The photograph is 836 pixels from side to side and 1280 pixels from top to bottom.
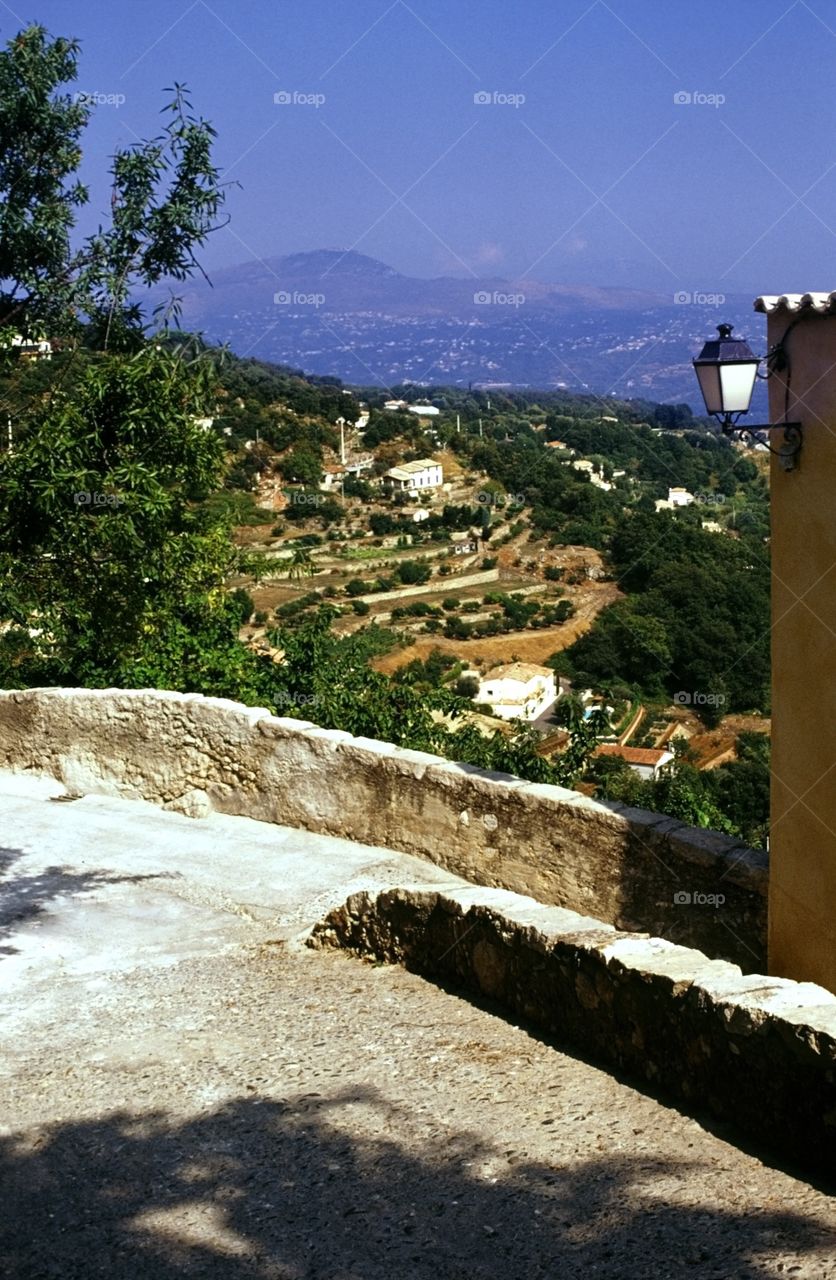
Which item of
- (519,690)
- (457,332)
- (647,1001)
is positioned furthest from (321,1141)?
(457,332)

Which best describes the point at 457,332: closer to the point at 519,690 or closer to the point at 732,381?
the point at 519,690

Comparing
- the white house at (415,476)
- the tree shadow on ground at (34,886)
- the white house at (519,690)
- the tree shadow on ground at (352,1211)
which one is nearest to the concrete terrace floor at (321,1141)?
the tree shadow on ground at (352,1211)

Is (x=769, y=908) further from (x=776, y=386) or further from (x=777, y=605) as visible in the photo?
(x=776, y=386)

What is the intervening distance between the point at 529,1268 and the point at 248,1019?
224 cm

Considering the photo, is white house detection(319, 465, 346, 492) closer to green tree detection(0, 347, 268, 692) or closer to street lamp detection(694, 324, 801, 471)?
green tree detection(0, 347, 268, 692)

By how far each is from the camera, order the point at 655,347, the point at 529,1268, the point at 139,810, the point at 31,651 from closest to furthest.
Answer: the point at 529,1268
the point at 139,810
the point at 31,651
the point at 655,347

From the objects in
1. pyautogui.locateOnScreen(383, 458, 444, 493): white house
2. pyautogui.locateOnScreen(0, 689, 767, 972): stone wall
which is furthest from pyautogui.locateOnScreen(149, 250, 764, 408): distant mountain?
pyautogui.locateOnScreen(0, 689, 767, 972): stone wall

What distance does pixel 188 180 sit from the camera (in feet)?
19.6

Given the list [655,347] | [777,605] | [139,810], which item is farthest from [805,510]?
[655,347]

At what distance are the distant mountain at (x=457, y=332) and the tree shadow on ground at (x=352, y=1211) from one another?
1375 inches

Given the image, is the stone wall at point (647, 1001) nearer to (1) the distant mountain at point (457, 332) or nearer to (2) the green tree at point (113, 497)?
(2) the green tree at point (113, 497)

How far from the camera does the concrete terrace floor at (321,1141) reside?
329 centimetres

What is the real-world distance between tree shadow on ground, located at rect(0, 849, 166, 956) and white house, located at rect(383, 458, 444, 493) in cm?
4734

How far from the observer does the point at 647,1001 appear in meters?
4.28
